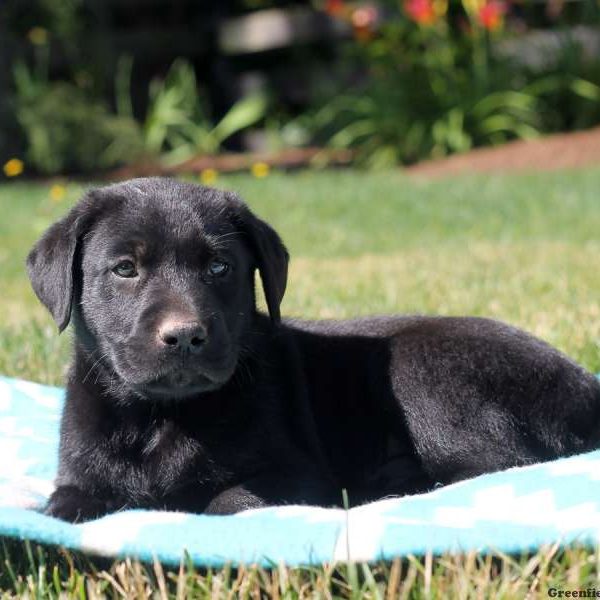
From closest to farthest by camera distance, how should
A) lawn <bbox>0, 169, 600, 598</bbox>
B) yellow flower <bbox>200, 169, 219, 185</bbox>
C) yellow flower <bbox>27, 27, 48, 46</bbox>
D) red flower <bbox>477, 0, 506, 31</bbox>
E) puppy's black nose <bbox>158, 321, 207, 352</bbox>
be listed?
lawn <bbox>0, 169, 600, 598</bbox>
puppy's black nose <bbox>158, 321, 207, 352</bbox>
yellow flower <bbox>200, 169, 219, 185</bbox>
red flower <bbox>477, 0, 506, 31</bbox>
yellow flower <bbox>27, 27, 48, 46</bbox>

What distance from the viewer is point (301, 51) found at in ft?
51.2

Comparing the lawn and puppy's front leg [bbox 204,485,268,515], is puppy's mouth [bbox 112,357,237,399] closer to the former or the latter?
puppy's front leg [bbox 204,485,268,515]

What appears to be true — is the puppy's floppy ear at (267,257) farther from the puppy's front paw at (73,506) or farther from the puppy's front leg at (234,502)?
the puppy's front paw at (73,506)

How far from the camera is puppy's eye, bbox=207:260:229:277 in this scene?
294 centimetres

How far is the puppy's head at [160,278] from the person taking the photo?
2.73 meters

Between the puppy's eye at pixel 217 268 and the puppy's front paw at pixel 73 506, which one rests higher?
the puppy's eye at pixel 217 268

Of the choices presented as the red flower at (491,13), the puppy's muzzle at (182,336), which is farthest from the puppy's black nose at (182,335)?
the red flower at (491,13)

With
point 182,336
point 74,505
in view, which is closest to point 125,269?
point 182,336

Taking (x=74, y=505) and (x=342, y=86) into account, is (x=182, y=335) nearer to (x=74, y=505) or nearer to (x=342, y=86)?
(x=74, y=505)

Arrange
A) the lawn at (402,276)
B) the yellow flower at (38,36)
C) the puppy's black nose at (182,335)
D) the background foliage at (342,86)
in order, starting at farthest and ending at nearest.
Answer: the yellow flower at (38,36) → the background foliage at (342,86) → the puppy's black nose at (182,335) → the lawn at (402,276)

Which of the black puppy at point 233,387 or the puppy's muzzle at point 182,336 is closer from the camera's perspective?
the puppy's muzzle at point 182,336

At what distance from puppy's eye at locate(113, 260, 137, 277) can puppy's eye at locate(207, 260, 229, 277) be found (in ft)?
0.69

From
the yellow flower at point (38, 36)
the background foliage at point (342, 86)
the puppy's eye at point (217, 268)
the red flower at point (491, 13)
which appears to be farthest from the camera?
the yellow flower at point (38, 36)

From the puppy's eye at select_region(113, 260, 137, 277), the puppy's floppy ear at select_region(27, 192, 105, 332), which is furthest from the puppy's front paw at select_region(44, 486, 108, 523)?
the puppy's eye at select_region(113, 260, 137, 277)
